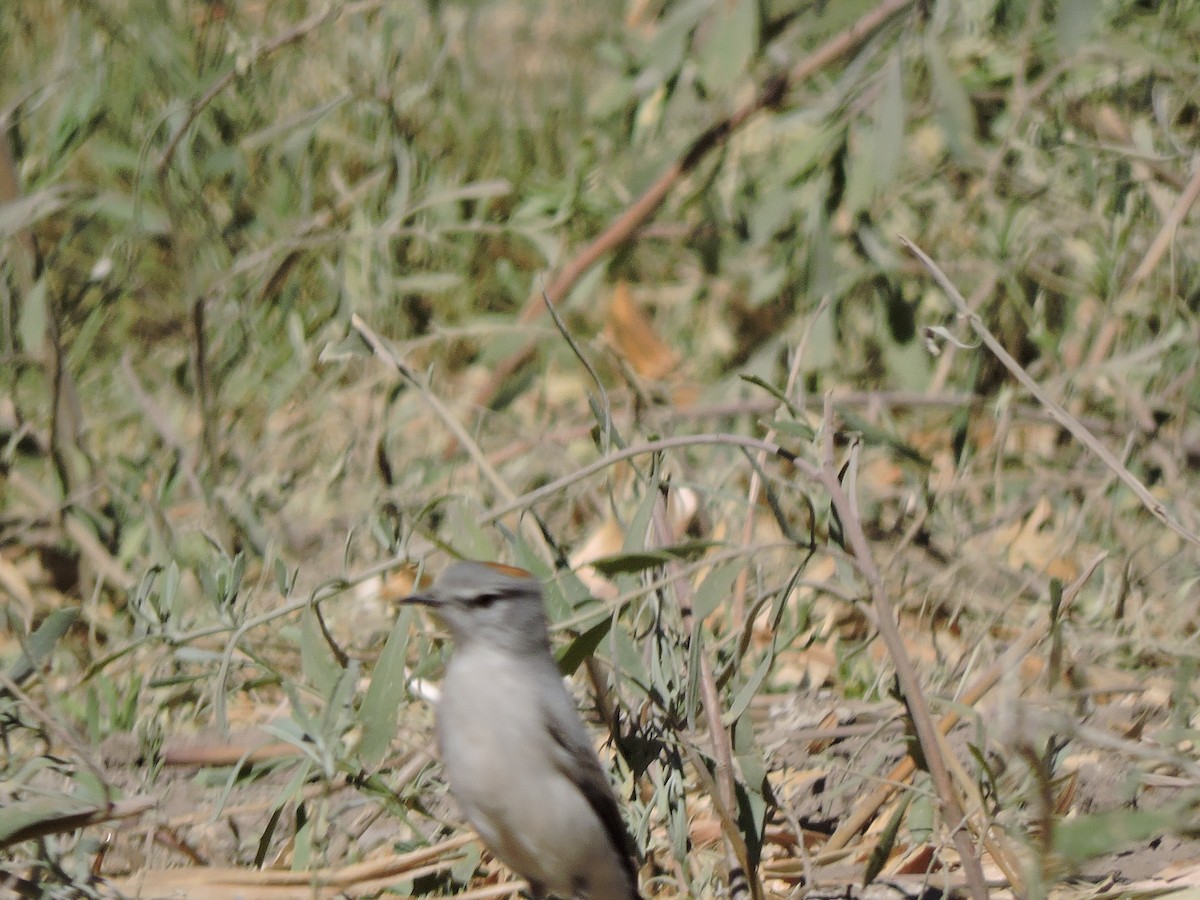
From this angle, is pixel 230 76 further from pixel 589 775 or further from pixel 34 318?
pixel 589 775

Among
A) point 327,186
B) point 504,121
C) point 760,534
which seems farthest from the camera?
point 504,121

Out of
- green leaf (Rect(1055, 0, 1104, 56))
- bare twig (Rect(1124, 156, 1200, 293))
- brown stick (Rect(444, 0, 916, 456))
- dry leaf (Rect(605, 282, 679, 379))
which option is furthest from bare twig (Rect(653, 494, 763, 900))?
dry leaf (Rect(605, 282, 679, 379))

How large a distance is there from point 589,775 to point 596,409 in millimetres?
599

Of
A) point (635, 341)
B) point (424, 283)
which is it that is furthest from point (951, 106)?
point (635, 341)

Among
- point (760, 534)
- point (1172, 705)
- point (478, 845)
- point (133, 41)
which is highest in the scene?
point (133, 41)

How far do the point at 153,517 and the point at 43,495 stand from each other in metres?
0.55

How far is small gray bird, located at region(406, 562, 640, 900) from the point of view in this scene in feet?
7.54

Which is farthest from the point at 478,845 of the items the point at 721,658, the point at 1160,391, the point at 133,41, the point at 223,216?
the point at 223,216

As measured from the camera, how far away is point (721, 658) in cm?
257

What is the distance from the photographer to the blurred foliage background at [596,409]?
7.74ft

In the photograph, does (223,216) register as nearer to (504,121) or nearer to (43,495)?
(504,121)

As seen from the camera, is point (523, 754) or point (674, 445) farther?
point (523, 754)

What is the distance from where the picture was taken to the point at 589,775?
2297mm

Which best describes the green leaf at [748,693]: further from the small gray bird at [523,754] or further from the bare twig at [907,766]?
the bare twig at [907,766]
